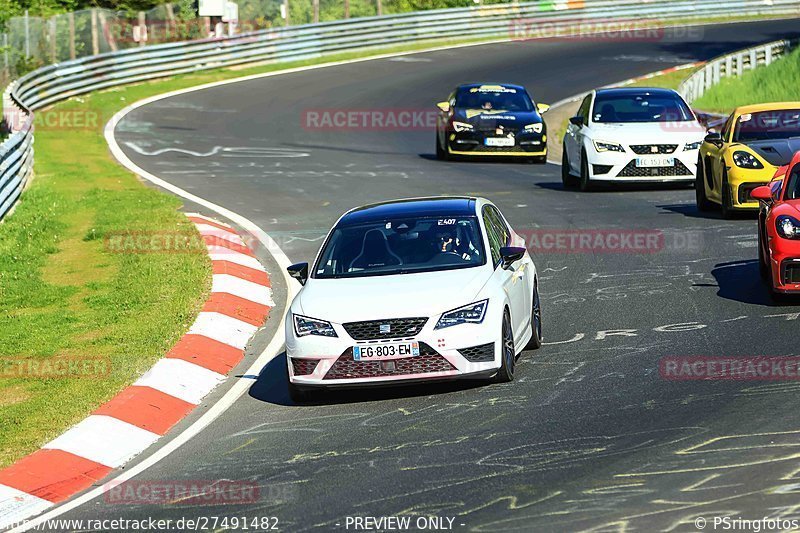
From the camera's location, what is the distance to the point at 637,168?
2262 centimetres

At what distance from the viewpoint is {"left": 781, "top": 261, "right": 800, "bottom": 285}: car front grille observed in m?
12.8

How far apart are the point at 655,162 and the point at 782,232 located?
382 inches

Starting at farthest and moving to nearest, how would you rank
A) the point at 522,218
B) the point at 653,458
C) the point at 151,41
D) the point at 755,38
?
1. the point at 755,38
2. the point at 151,41
3. the point at 522,218
4. the point at 653,458

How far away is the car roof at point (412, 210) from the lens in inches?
471

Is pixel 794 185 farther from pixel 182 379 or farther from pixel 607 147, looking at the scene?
pixel 607 147

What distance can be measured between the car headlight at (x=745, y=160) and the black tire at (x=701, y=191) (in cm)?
112

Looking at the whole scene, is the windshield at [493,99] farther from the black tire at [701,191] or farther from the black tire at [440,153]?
the black tire at [701,191]

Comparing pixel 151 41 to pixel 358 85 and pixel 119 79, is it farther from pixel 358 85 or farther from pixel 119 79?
pixel 358 85

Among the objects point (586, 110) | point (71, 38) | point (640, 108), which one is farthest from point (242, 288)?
point (71, 38)

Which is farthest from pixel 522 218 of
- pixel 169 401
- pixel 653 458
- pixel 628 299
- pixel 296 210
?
pixel 653 458

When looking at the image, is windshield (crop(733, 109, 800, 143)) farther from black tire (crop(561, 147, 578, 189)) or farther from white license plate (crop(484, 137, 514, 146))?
white license plate (crop(484, 137, 514, 146))

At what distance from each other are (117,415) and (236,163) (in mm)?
17125

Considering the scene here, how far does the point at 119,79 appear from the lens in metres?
40.5

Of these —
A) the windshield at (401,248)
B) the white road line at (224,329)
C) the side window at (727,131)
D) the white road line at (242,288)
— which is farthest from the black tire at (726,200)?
the windshield at (401,248)
